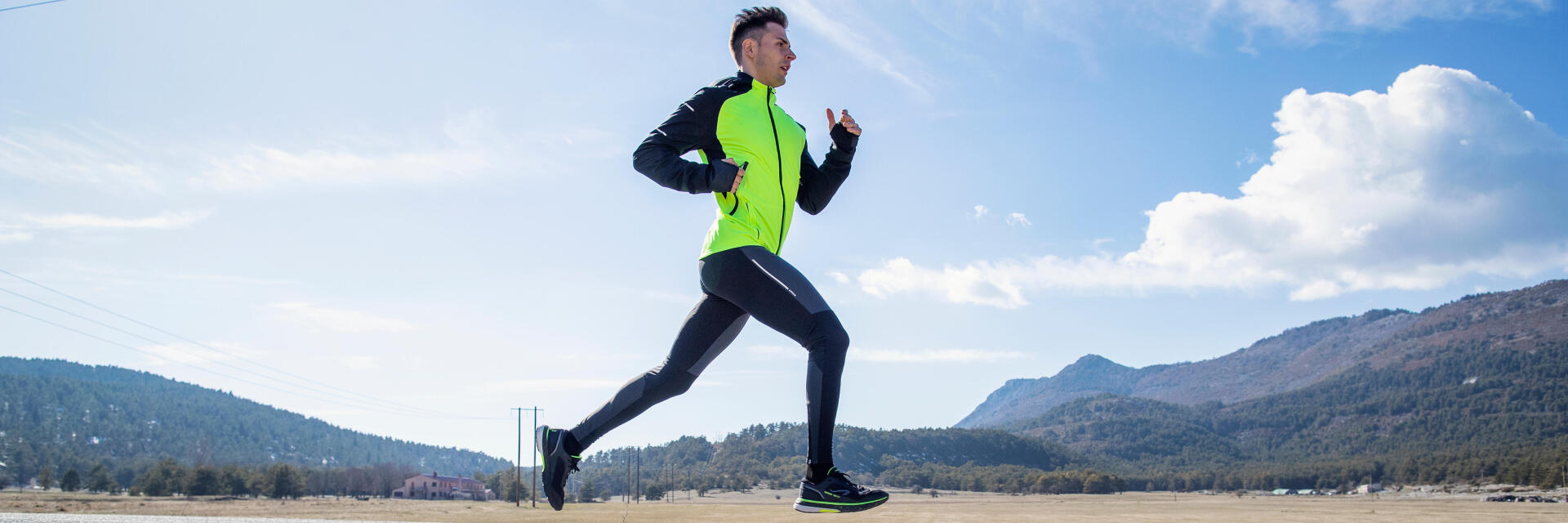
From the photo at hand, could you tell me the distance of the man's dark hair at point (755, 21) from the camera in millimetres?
3650

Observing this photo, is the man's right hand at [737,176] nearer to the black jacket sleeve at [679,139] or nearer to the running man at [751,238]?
the running man at [751,238]

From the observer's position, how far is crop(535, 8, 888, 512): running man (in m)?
3.20

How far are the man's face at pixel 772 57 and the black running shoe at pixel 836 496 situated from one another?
4.82ft

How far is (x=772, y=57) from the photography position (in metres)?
3.59

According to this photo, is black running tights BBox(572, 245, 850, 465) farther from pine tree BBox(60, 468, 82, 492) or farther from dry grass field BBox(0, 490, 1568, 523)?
pine tree BBox(60, 468, 82, 492)

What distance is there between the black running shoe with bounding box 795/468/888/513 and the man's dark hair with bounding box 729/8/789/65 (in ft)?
5.36

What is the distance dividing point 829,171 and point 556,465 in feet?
5.09

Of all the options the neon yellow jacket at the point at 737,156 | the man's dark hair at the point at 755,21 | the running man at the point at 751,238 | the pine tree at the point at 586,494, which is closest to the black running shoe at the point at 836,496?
the running man at the point at 751,238

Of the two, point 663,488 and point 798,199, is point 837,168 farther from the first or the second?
point 663,488

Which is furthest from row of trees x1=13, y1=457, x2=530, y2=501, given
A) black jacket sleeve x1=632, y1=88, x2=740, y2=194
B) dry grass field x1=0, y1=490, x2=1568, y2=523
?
black jacket sleeve x1=632, y1=88, x2=740, y2=194

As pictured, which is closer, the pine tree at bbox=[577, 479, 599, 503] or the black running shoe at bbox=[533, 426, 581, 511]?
the black running shoe at bbox=[533, 426, 581, 511]

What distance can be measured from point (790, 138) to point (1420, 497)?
223m

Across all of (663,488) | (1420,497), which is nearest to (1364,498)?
(1420,497)

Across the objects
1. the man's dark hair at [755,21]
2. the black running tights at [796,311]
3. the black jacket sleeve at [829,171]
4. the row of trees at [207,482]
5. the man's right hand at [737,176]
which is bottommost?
the row of trees at [207,482]
